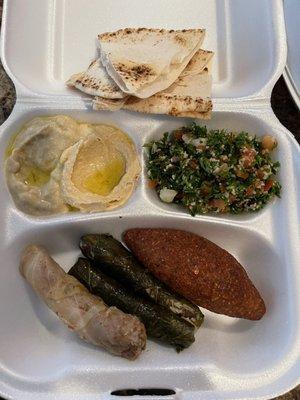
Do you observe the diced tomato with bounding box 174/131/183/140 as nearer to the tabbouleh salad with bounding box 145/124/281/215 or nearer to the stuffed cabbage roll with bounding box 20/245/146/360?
the tabbouleh salad with bounding box 145/124/281/215

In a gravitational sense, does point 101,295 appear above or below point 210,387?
above

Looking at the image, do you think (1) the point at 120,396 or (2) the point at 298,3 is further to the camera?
(2) the point at 298,3

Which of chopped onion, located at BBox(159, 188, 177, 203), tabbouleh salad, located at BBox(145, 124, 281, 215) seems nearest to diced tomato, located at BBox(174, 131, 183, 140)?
tabbouleh salad, located at BBox(145, 124, 281, 215)

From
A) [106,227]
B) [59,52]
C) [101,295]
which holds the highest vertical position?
[59,52]

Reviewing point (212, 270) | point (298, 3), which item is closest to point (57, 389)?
point (212, 270)

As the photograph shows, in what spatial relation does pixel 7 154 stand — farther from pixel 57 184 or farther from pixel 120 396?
pixel 120 396

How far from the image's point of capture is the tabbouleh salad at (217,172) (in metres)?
2.52

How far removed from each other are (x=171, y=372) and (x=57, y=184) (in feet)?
3.72

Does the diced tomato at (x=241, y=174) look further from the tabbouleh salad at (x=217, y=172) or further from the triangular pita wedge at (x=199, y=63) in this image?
the triangular pita wedge at (x=199, y=63)

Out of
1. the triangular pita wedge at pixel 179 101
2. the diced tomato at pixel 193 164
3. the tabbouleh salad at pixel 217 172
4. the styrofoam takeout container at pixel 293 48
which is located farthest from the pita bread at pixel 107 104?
the styrofoam takeout container at pixel 293 48

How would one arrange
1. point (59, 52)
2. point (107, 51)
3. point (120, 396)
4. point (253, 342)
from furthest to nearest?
1. point (59, 52)
2. point (107, 51)
3. point (253, 342)
4. point (120, 396)

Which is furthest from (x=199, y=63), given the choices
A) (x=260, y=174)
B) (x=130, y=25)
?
(x=260, y=174)

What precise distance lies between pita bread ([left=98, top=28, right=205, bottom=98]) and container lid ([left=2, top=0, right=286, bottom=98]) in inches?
9.0

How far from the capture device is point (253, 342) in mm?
2504
